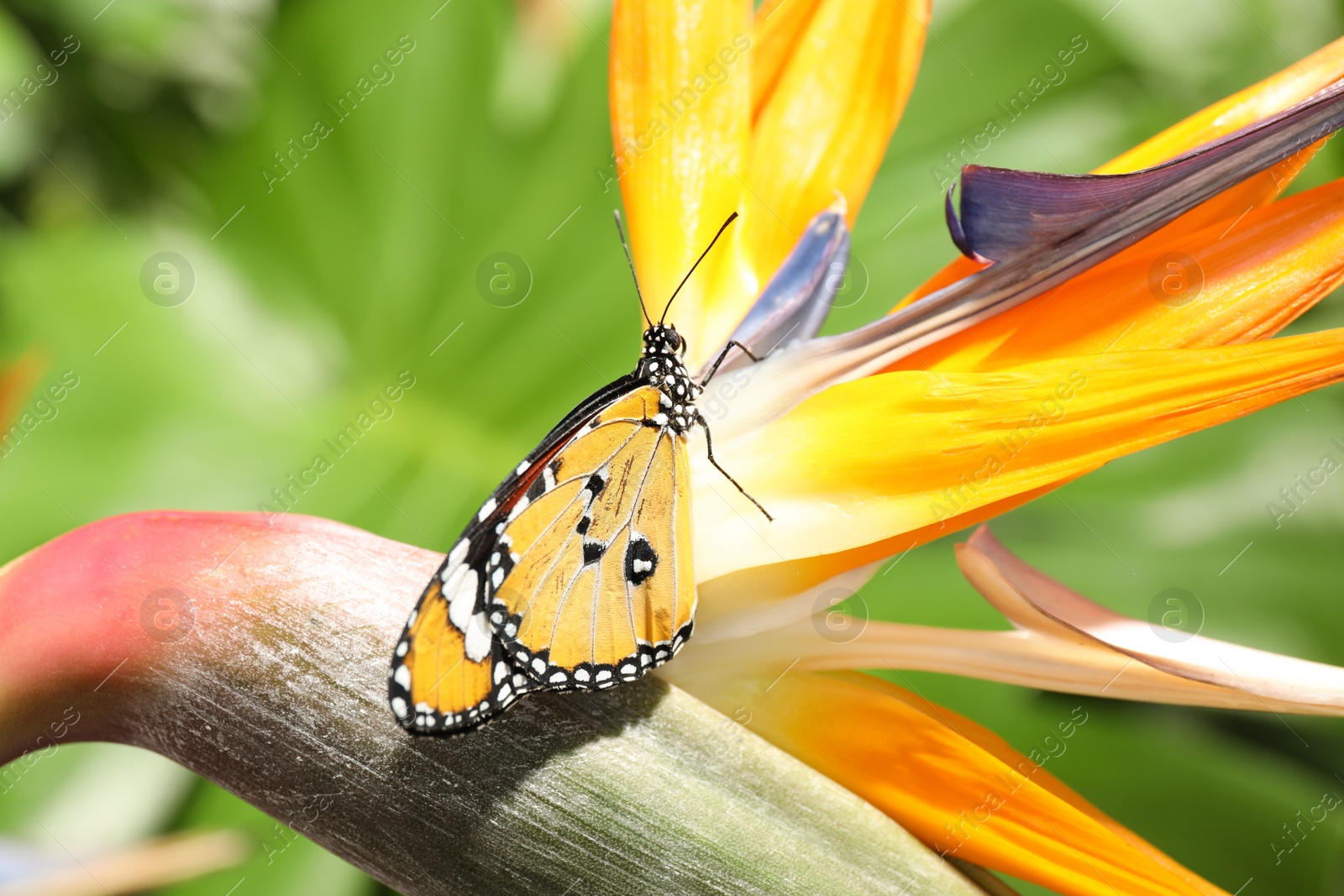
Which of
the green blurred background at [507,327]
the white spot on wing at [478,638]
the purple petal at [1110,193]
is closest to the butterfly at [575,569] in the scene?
the white spot on wing at [478,638]

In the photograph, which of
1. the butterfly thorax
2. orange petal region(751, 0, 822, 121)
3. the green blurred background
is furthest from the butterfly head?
the green blurred background

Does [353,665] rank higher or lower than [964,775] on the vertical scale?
higher

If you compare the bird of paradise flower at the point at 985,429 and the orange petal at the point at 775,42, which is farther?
the orange petal at the point at 775,42

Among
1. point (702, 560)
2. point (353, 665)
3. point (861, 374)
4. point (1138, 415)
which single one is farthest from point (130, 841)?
point (1138, 415)

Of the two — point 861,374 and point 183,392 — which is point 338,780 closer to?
point 861,374

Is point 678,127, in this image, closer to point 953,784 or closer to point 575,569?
point 575,569

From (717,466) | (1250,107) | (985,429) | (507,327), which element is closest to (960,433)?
(985,429)

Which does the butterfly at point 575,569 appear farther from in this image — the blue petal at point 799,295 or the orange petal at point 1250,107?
the orange petal at point 1250,107
